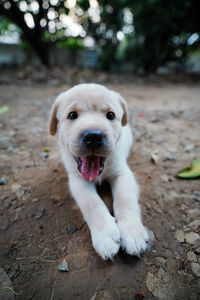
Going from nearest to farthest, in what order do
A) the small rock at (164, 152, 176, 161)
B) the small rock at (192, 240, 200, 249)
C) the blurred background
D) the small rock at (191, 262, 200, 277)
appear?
the small rock at (191, 262, 200, 277) < the small rock at (192, 240, 200, 249) < the small rock at (164, 152, 176, 161) < the blurred background

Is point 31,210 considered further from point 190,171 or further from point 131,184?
point 190,171

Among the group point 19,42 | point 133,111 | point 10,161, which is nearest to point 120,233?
point 10,161

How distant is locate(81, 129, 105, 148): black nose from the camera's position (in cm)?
193

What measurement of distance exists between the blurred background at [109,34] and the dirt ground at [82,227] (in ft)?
26.8

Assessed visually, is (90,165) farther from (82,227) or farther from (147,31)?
(147,31)

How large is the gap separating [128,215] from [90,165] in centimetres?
66

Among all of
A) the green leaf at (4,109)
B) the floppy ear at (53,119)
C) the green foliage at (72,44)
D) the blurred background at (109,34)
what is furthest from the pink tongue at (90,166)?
the green foliage at (72,44)

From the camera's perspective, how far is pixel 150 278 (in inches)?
63.3

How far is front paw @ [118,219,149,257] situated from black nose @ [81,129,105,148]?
828mm

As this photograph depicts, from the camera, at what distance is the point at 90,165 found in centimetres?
220

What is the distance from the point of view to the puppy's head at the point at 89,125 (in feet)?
6.49

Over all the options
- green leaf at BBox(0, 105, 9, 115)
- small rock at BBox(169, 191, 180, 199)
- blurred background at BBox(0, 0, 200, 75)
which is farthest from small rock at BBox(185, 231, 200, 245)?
blurred background at BBox(0, 0, 200, 75)

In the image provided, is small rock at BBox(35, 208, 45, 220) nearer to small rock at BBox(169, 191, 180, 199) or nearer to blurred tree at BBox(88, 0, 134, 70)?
small rock at BBox(169, 191, 180, 199)

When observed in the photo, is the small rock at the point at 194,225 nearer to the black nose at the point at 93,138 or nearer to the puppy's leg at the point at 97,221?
the puppy's leg at the point at 97,221
